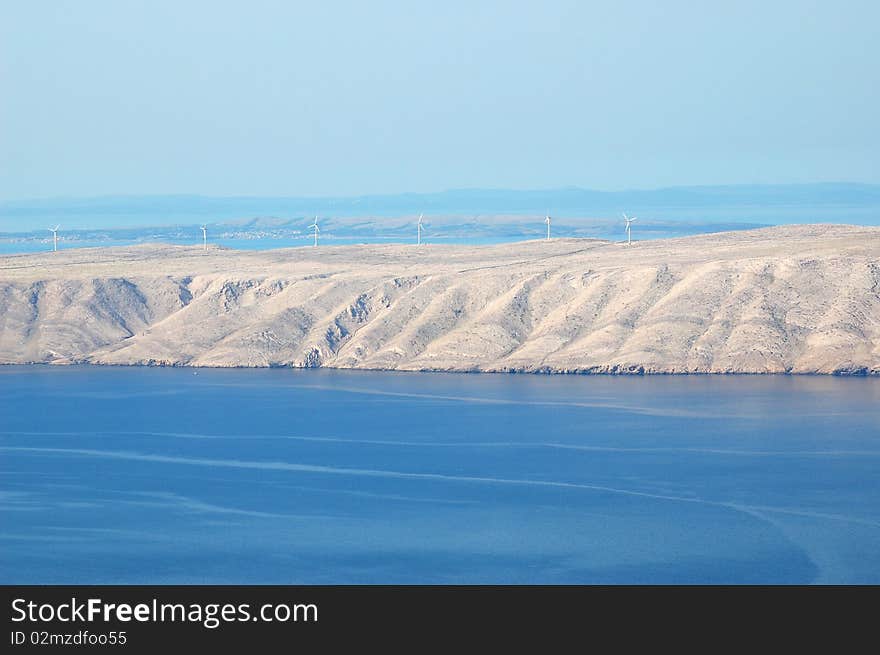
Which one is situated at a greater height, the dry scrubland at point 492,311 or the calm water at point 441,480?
the dry scrubland at point 492,311

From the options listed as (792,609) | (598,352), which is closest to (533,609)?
(792,609)

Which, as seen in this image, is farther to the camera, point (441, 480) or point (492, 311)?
point (492, 311)

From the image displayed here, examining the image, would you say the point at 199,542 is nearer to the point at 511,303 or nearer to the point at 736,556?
the point at 736,556

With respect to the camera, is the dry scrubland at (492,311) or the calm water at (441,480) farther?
the dry scrubland at (492,311)

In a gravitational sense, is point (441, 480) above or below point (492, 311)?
below
